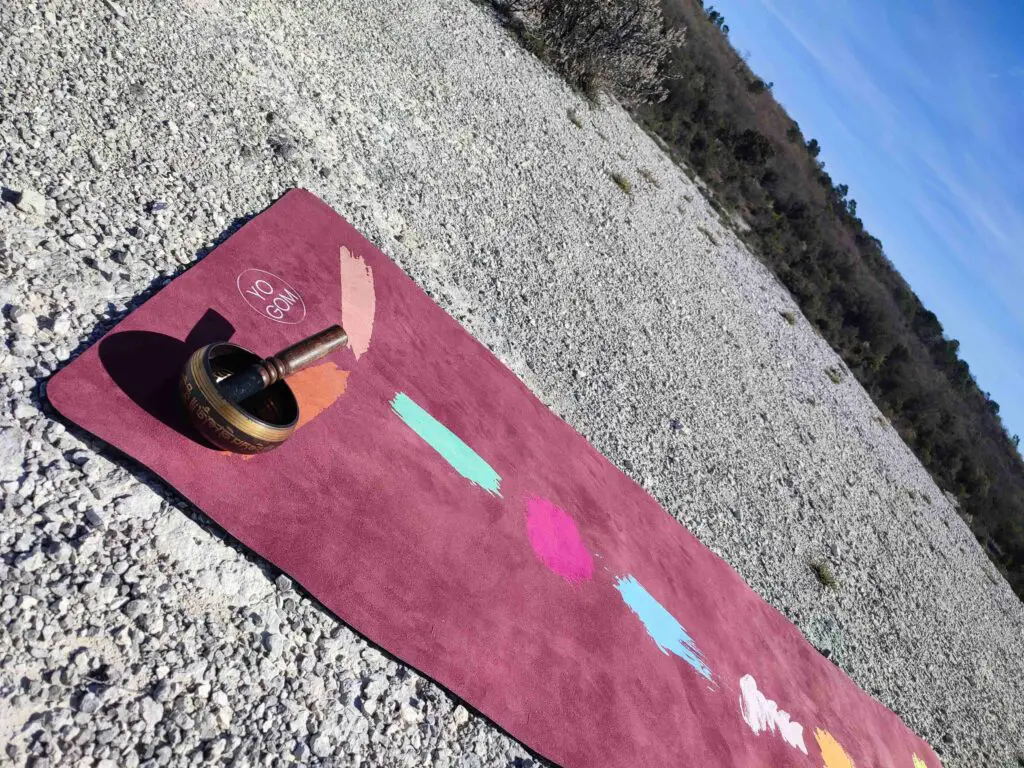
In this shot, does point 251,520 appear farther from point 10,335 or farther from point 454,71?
point 454,71

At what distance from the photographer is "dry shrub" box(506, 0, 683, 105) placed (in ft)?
47.7

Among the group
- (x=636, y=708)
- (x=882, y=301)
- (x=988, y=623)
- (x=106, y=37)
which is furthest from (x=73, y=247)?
(x=882, y=301)

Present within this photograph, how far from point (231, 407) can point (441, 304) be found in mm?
3554

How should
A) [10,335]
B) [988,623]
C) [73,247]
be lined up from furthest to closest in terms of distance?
[988,623] → [73,247] → [10,335]

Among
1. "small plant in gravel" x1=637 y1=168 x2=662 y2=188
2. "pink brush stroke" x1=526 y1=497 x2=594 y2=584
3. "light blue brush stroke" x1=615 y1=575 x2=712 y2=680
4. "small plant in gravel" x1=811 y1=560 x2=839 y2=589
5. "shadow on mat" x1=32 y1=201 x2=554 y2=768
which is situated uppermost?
"small plant in gravel" x1=637 y1=168 x2=662 y2=188

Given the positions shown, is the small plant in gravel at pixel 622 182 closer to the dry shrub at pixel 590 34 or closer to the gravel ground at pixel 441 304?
the gravel ground at pixel 441 304

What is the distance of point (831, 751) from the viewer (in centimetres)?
654

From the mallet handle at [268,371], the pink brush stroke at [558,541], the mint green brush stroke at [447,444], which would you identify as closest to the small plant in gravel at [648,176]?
the pink brush stroke at [558,541]

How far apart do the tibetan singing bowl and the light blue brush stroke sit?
3181mm

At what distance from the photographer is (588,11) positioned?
14.8m

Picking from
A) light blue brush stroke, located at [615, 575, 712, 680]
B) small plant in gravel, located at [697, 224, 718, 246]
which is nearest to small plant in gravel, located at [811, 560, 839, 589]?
light blue brush stroke, located at [615, 575, 712, 680]

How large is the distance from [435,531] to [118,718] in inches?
80.2

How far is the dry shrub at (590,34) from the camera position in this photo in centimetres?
1453

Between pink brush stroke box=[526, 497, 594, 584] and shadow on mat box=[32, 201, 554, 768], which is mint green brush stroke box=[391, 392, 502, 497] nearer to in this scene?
pink brush stroke box=[526, 497, 594, 584]
